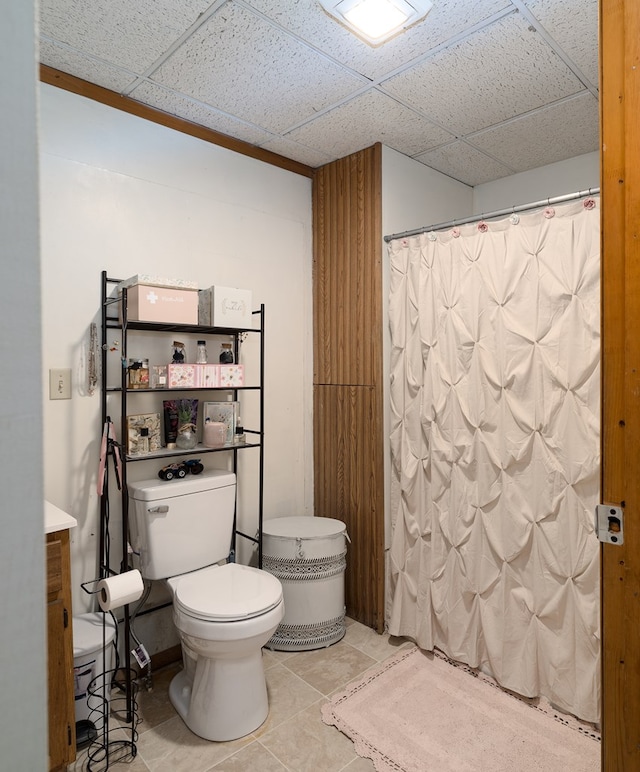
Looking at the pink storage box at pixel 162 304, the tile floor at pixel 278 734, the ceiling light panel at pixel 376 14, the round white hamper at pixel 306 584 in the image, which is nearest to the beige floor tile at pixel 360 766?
the tile floor at pixel 278 734

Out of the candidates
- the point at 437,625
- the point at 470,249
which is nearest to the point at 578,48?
the point at 470,249

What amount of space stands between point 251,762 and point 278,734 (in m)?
0.15

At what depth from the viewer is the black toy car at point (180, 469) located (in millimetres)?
2170

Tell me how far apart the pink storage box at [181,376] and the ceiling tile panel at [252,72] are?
45.3 inches

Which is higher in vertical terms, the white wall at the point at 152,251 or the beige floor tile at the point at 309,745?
the white wall at the point at 152,251

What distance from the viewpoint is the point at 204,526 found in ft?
7.21

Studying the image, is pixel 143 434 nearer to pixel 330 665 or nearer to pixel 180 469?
pixel 180 469

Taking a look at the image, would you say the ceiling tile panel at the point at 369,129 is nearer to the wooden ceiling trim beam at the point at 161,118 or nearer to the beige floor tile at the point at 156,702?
the wooden ceiling trim beam at the point at 161,118

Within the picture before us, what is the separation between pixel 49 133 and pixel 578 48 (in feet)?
6.58

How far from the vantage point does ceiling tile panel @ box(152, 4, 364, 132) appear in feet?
5.66

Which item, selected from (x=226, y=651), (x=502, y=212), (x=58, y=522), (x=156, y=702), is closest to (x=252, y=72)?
(x=502, y=212)

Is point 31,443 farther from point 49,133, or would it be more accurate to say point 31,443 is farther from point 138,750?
point 49,133

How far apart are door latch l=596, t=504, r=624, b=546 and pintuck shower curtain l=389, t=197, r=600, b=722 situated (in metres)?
0.91

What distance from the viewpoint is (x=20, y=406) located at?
0.37 metres
